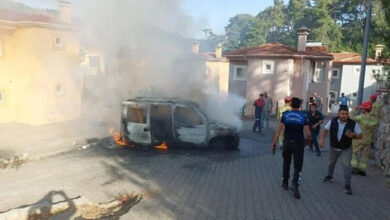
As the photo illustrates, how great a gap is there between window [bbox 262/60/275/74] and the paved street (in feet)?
40.5

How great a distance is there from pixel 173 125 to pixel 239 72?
49.4ft

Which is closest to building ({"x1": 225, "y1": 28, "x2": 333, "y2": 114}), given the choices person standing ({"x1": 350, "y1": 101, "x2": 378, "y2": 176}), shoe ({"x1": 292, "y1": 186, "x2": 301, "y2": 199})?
person standing ({"x1": 350, "y1": 101, "x2": 378, "y2": 176})

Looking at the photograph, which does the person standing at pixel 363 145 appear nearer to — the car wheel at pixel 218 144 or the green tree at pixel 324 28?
the car wheel at pixel 218 144

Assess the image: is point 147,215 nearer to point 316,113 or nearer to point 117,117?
point 316,113

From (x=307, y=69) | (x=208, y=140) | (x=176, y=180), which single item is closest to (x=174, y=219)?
(x=176, y=180)

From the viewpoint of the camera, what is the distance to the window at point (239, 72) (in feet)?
76.0

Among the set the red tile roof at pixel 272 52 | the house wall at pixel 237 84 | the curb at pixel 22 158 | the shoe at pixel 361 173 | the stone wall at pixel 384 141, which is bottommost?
the curb at pixel 22 158

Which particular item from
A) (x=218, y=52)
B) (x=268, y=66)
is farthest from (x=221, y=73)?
(x=268, y=66)

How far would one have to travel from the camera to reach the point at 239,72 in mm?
23406

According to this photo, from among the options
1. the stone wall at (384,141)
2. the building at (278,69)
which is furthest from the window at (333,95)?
the stone wall at (384,141)

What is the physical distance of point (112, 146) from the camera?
1021 cm

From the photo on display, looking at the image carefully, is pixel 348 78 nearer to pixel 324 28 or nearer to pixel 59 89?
pixel 324 28

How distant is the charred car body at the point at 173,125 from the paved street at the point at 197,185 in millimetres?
413

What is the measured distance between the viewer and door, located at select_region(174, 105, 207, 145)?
30.3 feet
